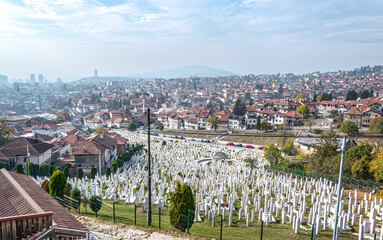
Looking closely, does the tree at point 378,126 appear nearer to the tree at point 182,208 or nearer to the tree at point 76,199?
the tree at point 182,208

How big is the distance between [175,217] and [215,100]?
101114 millimetres

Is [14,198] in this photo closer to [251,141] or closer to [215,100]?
[251,141]

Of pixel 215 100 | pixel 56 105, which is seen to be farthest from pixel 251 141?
pixel 56 105

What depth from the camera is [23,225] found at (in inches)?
204

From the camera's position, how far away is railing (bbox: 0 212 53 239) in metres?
4.96

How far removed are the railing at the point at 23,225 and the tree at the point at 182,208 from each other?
4477 mm

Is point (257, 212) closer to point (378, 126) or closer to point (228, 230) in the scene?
point (228, 230)

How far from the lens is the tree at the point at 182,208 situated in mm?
8945

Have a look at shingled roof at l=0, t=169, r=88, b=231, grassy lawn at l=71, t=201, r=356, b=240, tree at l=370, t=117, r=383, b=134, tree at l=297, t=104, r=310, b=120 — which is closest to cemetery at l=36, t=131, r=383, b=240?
grassy lawn at l=71, t=201, r=356, b=240

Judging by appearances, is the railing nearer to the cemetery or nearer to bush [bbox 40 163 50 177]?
the cemetery

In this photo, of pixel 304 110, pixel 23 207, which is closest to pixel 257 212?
pixel 23 207

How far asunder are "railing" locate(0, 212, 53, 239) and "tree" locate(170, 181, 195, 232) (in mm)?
4477

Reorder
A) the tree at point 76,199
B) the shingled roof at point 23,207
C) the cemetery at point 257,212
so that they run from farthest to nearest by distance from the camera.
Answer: the tree at point 76,199 → the cemetery at point 257,212 → the shingled roof at point 23,207

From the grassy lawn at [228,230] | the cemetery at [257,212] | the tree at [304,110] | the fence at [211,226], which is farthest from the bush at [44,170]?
the tree at [304,110]
